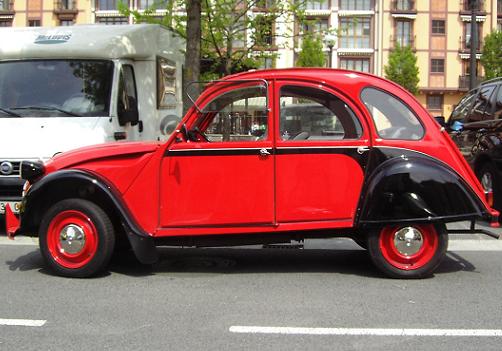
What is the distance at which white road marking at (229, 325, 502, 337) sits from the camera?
409cm

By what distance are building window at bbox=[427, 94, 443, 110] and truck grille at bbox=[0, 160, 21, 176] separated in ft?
154

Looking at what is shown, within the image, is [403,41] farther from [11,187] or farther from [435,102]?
[11,187]

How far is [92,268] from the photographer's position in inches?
217

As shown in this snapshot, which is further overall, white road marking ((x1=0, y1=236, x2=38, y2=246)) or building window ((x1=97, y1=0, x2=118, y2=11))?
building window ((x1=97, y1=0, x2=118, y2=11))

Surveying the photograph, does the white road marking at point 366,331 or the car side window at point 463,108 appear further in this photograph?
the car side window at point 463,108

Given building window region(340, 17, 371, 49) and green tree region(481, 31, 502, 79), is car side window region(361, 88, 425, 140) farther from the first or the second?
building window region(340, 17, 371, 49)

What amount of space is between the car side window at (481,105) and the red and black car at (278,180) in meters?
3.49

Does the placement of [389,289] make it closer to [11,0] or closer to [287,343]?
[287,343]

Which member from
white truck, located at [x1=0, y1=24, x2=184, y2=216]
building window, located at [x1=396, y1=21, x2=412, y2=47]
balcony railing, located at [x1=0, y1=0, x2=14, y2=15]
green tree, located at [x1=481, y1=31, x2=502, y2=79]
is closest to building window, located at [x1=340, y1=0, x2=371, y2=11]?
building window, located at [x1=396, y1=21, x2=412, y2=47]

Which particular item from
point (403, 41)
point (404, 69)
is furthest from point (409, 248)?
point (403, 41)

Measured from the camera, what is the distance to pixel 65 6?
50.6 m

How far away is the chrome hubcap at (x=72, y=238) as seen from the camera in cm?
550

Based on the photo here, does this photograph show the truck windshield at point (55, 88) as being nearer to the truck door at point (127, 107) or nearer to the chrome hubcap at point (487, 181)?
the truck door at point (127, 107)

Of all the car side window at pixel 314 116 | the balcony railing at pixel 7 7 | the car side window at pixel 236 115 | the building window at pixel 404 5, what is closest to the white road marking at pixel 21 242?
the car side window at pixel 236 115
